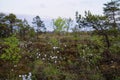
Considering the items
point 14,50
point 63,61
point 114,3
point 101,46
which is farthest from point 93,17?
point 114,3

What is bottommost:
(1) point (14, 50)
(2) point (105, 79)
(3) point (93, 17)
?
(2) point (105, 79)

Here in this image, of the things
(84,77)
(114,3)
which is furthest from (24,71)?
(114,3)

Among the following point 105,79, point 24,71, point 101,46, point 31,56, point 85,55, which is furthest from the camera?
point 101,46

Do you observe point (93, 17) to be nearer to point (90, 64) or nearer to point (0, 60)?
point (90, 64)

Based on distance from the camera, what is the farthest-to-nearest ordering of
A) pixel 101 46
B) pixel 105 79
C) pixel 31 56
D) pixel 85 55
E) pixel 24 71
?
pixel 101 46, pixel 31 56, pixel 85 55, pixel 24 71, pixel 105 79

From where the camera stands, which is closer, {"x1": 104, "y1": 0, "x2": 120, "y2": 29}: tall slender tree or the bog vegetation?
the bog vegetation

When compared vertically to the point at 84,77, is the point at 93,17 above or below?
above

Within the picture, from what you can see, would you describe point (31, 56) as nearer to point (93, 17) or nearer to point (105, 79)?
point (93, 17)

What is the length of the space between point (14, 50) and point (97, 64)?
3.73 m

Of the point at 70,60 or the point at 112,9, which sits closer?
the point at 70,60

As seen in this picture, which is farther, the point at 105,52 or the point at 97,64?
the point at 105,52

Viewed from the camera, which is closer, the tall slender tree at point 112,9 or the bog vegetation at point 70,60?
the bog vegetation at point 70,60

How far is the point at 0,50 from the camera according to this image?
50.0ft

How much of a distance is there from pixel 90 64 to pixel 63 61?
1.73 meters
